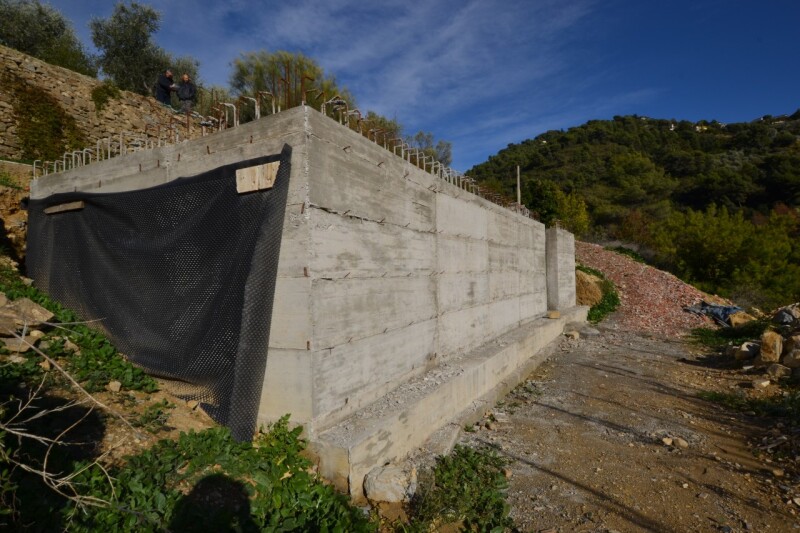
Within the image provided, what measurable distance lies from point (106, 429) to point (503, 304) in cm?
761

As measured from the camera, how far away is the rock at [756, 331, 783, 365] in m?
8.20

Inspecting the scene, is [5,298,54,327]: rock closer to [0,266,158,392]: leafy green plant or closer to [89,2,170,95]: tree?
Answer: [0,266,158,392]: leafy green plant

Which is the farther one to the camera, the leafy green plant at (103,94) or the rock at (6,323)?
the leafy green plant at (103,94)

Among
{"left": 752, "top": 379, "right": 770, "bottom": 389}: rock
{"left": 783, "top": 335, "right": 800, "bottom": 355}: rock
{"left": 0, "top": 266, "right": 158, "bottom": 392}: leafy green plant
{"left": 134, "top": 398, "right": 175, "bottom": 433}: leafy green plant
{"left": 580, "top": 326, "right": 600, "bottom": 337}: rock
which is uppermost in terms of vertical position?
{"left": 0, "top": 266, "right": 158, "bottom": 392}: leafy green plant

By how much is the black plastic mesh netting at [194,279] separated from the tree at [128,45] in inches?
736

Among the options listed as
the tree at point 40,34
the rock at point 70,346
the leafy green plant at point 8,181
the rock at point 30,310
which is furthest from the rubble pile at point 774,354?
the tree at point 40,34

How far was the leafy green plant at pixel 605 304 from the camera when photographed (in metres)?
14.9

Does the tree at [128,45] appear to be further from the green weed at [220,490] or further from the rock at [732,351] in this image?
the rock at [732,351]

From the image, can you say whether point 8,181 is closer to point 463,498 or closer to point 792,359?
point 463,498

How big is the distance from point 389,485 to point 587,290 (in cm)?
1483

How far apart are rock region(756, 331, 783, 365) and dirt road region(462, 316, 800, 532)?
0.63m

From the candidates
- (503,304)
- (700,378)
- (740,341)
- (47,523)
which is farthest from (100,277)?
(740,341)

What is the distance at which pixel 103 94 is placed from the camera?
42.6 ft

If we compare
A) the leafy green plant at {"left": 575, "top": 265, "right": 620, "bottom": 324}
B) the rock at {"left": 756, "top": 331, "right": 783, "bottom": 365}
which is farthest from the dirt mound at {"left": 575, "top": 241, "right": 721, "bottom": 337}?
the rock at {"left": 756, "top": 331, "right": 783, "bottom": 365}
